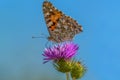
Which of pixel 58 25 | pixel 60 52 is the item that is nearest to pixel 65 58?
pixel 60 52

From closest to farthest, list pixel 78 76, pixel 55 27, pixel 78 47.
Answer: pixel 78 76 → pixel 78 47 → pixel 55 27

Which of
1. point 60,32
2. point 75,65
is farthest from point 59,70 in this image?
point 60,32

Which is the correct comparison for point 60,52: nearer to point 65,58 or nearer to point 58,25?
point 65,58

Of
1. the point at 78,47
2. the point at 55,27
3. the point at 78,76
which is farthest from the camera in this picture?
the point at 55,27

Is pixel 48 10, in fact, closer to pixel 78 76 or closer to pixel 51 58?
pixel 51 58

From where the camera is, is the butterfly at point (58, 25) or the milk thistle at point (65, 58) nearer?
the milk thistle at point (65, 58)

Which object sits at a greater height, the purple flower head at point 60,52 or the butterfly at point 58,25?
the butterfly at point 58,25
